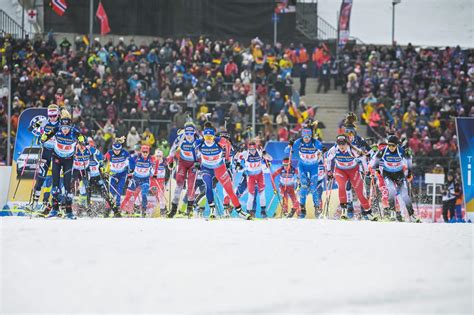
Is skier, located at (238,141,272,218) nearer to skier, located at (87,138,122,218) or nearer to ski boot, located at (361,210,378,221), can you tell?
ski boot, located at (361,210,378,221)

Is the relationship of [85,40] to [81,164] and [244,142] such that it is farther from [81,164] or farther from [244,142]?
[81,164]

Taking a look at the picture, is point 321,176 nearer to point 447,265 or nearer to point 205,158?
point 205,158

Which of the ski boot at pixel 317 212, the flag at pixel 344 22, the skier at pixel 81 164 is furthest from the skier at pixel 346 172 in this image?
the flag at pixel 344 22

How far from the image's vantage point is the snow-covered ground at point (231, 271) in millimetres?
8266

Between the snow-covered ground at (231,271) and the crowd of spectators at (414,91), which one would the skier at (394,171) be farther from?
the crowd of spectators at (414,91)

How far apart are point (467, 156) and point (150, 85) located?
13064 mm

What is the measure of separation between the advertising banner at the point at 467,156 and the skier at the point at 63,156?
10.4 m

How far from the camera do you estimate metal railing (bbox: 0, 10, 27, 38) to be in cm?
3497

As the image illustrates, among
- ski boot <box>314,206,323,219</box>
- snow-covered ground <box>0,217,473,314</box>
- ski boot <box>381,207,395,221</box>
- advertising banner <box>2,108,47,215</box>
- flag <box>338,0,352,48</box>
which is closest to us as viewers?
snow-covered ground <box>0,217,473,314</box>

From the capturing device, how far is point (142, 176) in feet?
72.0

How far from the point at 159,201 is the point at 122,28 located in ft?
54.9

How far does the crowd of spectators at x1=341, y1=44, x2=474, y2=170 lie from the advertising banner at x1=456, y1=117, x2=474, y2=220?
6.61 metres

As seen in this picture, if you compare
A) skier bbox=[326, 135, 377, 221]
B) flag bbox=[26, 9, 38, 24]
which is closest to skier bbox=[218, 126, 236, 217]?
skier bbox=[326, 135, 377, 221]

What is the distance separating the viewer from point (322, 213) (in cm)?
2047
